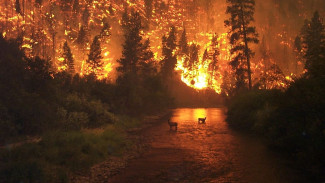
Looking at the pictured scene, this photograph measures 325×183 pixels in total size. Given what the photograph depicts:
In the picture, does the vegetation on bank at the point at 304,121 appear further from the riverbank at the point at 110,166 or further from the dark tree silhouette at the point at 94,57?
the dark tree silhouette at the point at 94,57

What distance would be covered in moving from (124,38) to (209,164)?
113m

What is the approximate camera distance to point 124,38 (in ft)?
405

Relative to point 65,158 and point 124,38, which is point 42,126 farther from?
point 124,38

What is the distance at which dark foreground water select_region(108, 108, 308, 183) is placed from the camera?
Result: 46.9 feet

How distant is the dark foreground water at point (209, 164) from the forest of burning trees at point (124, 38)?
2392 inches

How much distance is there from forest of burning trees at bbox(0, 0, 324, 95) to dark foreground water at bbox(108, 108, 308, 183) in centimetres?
6076

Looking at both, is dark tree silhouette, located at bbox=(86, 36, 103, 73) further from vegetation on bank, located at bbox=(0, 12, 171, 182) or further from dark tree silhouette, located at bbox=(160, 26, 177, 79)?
vegetation on bank, located at bbox=(0, 12, 171, 182)

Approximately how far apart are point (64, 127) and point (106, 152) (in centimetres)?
537

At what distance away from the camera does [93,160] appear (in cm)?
1712

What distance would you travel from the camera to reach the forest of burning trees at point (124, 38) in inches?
3698

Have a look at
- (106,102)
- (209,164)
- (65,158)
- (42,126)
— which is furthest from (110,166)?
Answer: (106,102)

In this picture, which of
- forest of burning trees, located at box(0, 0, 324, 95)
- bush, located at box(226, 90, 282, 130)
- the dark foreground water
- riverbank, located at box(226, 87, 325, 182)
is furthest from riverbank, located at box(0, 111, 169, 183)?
forest of burning trees, located at box(0, 0, 324, 95)

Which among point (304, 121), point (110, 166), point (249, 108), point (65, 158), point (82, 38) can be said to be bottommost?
point (110, 166)

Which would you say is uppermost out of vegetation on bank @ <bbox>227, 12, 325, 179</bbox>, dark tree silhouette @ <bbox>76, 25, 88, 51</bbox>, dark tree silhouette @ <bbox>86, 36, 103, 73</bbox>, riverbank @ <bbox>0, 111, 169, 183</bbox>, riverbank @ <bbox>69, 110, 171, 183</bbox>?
dark tree silhouette @ <bbox>76, 25, 88, 51</bbox>
